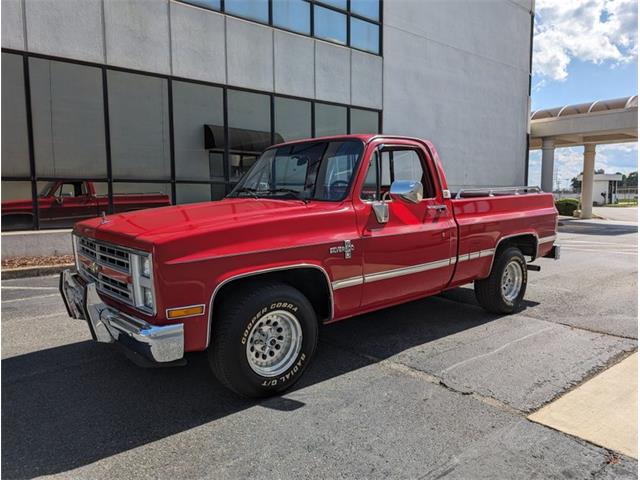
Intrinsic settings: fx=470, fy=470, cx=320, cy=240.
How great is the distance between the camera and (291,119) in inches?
532

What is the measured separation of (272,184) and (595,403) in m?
3.32

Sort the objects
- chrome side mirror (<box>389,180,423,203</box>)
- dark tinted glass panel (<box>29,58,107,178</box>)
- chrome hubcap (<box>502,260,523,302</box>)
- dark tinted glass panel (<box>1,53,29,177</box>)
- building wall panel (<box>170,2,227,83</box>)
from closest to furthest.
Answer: chrome side mirror (<box>389,180,423,203</box>) → chrome hubcap (<box>502,260,523,302</box>) → dark tinted glass panel (<box>1,53,29,177</box>) → dark tinted glass panel (<box>29,58,107,178</box>) → building wall panel (<box>170,2,227,83</box>)

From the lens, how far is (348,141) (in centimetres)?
442

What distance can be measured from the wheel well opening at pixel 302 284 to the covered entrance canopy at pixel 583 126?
22.1 meters

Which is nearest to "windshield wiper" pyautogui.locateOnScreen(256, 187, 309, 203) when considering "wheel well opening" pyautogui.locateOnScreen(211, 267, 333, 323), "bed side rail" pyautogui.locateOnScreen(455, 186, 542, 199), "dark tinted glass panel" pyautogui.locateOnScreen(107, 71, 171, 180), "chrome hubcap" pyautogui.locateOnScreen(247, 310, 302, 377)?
"wheel well opening" pyautogui.locateOnScreen(211, 267, 333, 323)

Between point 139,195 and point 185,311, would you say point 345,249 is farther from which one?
point 139,195

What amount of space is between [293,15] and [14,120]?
301 inches

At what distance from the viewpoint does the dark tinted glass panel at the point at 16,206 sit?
9477 mm

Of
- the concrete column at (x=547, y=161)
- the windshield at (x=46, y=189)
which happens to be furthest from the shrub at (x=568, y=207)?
the windshield at (x=46, y=189)

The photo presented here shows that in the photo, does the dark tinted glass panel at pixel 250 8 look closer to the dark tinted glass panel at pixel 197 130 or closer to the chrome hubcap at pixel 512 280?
the dark tinted glass panel at pixel 197 130

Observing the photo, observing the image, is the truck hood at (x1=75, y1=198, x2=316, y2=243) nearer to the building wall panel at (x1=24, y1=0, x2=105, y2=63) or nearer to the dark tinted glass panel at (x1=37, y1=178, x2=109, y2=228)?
the dark tinted glass panel at (x1=37, y1=178, x2=109, y2=228)

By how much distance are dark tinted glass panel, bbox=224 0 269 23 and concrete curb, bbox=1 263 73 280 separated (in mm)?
7542

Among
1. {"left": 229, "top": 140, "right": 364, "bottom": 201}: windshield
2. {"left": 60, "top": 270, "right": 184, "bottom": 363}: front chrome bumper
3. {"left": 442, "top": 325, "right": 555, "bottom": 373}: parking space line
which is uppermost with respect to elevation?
{"left": 229, "top": 140, "right": 364, "bottom": 201}: windshield

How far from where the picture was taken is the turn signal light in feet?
10.1
